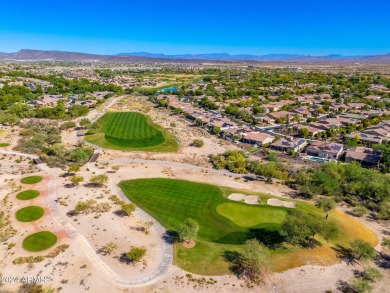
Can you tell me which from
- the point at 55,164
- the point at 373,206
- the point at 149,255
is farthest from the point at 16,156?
the point at 373,206

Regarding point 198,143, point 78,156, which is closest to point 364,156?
point 198,143

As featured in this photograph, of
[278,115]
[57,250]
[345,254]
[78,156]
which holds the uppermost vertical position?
[78,156]

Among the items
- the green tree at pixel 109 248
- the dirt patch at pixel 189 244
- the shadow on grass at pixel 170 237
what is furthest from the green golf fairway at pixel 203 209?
the green tree at pixel 109 248

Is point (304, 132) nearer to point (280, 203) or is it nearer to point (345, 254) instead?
point (280, 203)

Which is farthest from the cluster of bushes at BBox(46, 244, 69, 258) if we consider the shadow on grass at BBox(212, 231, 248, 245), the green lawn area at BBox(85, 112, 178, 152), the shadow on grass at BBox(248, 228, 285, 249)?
the green lawn area at BBox(85, 112, 178, 152)

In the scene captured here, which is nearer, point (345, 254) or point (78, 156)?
point (345, 254)

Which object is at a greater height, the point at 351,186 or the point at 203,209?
the point at 351,186
